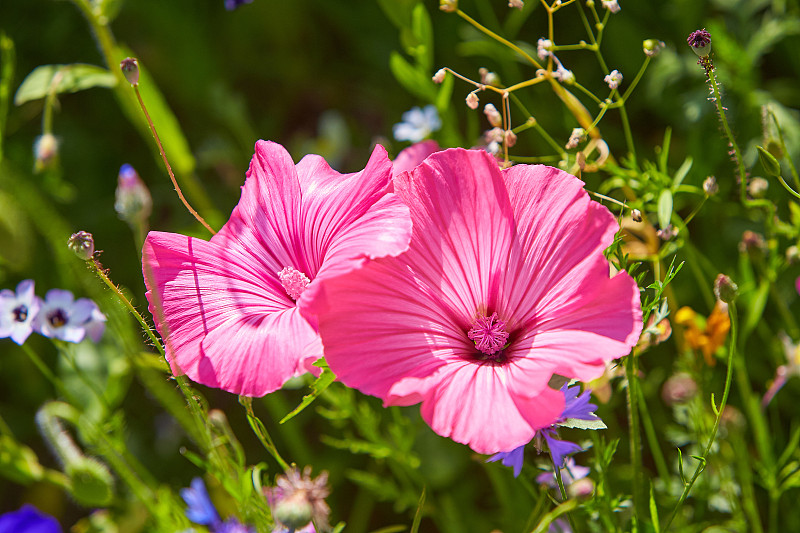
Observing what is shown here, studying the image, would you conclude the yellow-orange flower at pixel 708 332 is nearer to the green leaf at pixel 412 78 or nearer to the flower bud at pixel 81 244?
the green leaf at pixel 412 78

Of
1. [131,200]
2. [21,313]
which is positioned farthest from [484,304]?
[21,313]

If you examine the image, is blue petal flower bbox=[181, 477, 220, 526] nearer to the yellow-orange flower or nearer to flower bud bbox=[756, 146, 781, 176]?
the yellow-orange flower

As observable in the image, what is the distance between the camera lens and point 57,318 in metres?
0.83

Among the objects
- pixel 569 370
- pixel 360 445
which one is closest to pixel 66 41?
pixel 360 445

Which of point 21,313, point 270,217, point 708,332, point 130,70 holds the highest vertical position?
point 130,70

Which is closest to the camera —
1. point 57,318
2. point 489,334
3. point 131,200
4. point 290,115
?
point 489,334

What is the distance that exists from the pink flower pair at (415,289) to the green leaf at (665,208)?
0.10 m

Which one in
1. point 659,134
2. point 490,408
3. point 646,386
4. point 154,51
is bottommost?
point 646,386

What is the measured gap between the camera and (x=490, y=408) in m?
0.48

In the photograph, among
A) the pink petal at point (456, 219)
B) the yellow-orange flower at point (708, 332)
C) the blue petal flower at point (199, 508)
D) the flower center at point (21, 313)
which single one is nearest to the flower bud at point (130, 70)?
the pink petal at point (456, 219)

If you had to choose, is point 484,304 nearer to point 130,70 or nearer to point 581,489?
point 581,489

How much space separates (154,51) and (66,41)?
0.17 m

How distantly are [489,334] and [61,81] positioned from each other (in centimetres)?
71

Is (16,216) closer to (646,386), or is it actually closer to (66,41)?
(66,41)
